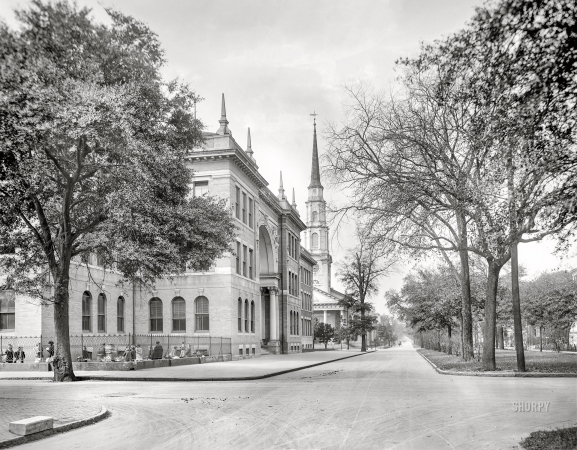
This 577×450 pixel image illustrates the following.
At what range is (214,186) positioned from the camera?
4406 cm

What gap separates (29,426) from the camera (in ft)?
33.0

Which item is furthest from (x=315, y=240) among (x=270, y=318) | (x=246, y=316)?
(x=246, y=316)

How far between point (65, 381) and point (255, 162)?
30.9 metres

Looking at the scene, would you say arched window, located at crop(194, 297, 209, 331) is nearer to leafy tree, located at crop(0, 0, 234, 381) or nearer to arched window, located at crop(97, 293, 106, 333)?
arched window, located at crop(97, 293, 106, 333)

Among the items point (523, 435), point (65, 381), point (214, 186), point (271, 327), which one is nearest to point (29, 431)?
point (523, 435)

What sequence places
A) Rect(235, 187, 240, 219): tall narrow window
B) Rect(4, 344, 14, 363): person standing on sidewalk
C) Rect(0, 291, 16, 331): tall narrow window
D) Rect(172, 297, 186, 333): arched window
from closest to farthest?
1. Rect(4, 344, 14, 363): person standing on sidewalk
2. Rect(0, 291, 16, 331): tall narrow window
3. Rect(172, 297, 186, 333): arched window
4. Rect(235, 187, 240, 219): tall narrow window

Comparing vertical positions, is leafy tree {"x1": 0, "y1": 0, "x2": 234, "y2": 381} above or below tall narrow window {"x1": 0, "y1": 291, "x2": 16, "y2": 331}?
above

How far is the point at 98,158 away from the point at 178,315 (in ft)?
80.6

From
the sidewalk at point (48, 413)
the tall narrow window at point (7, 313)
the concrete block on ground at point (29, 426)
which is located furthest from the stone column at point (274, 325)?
the concrete block on ground at point (29, 426)

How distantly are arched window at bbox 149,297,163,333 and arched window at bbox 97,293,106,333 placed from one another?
537 cm

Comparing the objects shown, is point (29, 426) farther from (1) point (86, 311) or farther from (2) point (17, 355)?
(1) point (86, 311)

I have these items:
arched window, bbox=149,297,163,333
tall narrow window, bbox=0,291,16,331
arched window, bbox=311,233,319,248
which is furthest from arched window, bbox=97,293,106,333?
arched window, bbox=311,233,319,248

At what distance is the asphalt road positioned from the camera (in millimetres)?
9625

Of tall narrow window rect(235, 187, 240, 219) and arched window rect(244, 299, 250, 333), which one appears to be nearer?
tall narrow window rect(235, 187, 240, 219)
